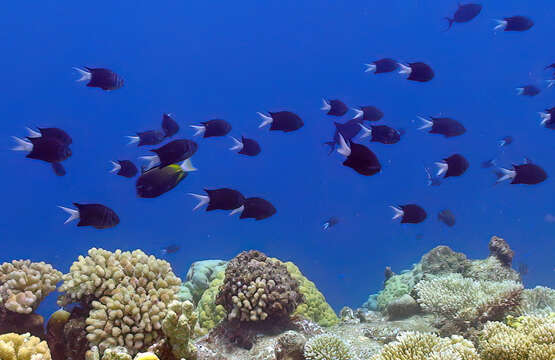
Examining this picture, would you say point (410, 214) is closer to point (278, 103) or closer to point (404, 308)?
point (404, 308)

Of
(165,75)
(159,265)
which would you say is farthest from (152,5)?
(159,265)

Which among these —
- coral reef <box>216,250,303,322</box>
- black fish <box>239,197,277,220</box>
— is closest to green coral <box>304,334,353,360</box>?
coral reef <box>216,250,303,322</box>

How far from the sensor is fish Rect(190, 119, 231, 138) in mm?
6910

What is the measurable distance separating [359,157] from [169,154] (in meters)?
2.27

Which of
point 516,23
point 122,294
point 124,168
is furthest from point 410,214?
point 124,168

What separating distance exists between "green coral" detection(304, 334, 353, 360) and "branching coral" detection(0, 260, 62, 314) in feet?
11.3

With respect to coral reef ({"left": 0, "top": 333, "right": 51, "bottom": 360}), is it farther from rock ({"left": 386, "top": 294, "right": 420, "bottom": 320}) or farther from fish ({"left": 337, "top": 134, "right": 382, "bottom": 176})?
rock ({"left": 386, "top": 294, "right": 420, "bottom": 320})

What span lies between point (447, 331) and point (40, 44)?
262ft

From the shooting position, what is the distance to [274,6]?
6800 cm

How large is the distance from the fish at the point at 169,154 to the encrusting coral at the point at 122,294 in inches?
54.6

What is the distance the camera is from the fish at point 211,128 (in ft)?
22.7

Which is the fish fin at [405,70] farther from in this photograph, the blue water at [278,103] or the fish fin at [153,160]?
the blue water at [278,103]

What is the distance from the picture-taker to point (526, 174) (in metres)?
5.91

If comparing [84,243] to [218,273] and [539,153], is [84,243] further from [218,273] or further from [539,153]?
[539,153]
